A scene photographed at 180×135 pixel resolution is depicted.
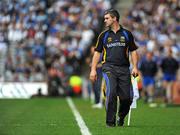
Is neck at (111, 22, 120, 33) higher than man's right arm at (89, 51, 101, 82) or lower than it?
higher

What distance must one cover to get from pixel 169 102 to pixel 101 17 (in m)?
9.58

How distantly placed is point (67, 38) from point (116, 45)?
21.9 meters

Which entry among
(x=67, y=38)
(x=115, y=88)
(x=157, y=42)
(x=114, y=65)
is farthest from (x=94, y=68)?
(x=67, y=38)

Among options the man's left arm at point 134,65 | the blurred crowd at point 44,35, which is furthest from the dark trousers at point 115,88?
the blurred crowd at point 44,35

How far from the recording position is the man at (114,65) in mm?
12742

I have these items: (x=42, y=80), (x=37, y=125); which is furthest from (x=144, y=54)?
(x=37, y=125)

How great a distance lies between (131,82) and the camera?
13.0m

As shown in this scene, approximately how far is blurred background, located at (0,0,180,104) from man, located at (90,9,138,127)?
15.3 metres

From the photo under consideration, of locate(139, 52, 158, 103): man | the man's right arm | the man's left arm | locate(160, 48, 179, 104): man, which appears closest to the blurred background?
locate(139, 52, 158, 103): man

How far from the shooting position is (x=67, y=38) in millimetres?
34562

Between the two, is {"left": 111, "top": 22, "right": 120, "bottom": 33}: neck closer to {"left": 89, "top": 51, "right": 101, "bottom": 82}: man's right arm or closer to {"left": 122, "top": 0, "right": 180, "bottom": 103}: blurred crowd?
{"left": 89, "top": 51, "right": 101, "bottom": 82}: man's right arm

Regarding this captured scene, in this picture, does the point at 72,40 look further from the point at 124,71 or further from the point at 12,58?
the point at 124,71

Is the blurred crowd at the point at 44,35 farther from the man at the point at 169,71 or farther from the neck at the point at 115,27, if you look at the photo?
the neck at the point at 115,27

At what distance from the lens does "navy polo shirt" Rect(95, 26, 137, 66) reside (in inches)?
504
